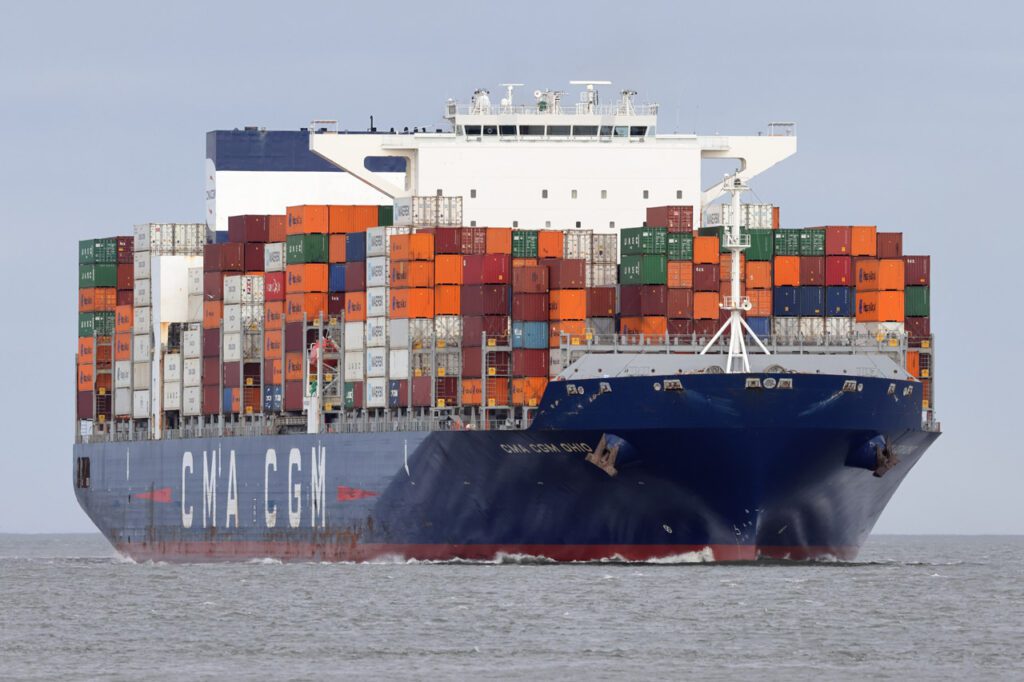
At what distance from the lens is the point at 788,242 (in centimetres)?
6619

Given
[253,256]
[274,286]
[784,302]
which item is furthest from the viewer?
[253,256]

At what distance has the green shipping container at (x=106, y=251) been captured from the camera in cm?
8262

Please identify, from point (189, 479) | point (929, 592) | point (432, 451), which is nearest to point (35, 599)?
point (432, 451)

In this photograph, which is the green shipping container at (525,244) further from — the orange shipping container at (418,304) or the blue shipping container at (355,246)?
the blue shipping container at (355,246)

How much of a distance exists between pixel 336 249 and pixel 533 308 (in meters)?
8.71

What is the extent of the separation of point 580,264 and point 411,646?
19.4m

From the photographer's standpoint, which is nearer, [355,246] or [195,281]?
[355,246]

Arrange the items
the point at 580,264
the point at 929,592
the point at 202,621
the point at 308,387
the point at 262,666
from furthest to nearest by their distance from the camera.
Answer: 1. the point at 308,387
2. the point at 580,264
3. the point at 929,592
4. the point at 202,621
5. the point at 262,666

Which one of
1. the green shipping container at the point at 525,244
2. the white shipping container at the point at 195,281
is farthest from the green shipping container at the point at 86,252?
the green shipping container at the point at 525,244

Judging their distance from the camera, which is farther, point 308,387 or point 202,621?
point 308,387

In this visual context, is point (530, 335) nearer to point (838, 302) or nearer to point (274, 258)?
point (838, 302)

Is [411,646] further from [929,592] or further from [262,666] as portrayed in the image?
[929,592]

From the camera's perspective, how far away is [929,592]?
6050 centimetres

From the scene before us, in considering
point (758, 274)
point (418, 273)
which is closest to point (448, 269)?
point (418, 273)
